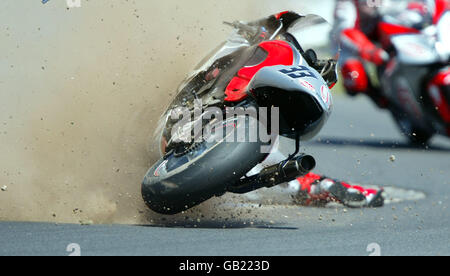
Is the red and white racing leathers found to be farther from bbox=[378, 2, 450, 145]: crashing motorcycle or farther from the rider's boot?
the rider's boot

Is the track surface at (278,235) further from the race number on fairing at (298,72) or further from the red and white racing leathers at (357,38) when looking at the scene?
the red and white racing leathers at (357,38)

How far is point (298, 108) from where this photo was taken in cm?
497

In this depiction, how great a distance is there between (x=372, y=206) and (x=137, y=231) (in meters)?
2.22

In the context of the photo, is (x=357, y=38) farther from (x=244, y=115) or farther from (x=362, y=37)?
(x=244, y=115)

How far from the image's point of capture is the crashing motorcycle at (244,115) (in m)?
4.79

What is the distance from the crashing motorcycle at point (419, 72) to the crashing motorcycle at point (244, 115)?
5.35 m

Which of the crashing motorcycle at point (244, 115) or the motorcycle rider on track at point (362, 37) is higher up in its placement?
the crashing motorcycle at point (244, 115)

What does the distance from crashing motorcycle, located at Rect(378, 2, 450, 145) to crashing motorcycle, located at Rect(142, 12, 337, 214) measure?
17.5 feet

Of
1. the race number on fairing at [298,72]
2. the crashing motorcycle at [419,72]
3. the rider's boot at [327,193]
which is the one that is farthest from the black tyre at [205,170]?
the crashing motorcycle at [419,72]

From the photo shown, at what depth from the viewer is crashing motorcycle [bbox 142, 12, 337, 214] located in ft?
15.7

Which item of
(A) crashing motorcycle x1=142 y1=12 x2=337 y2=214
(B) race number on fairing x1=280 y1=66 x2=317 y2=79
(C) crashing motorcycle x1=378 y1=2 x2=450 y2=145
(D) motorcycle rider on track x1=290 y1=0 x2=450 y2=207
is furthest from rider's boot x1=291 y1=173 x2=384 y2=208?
(D) motorcycle rider on track x1=290 y1=0 x2=450 y2=207

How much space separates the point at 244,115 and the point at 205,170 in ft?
1.25

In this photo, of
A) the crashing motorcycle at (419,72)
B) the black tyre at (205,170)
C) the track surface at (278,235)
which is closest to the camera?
the track surface at (278,235)
